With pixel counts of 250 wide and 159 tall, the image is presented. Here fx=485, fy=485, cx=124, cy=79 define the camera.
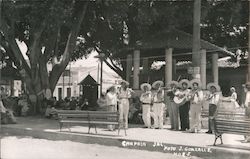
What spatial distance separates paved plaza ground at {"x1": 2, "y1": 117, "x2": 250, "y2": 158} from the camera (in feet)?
36.5

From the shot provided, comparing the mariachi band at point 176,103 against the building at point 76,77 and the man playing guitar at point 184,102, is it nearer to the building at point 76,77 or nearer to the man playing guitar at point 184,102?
the man playing guitar at point 184,102

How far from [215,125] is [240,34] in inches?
717

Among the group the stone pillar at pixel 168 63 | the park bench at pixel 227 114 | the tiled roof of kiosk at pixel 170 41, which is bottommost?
the park bench at pixel 227 114

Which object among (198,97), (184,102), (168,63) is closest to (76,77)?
A: (168,63)

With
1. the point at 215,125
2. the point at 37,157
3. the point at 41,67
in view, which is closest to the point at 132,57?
the point at 41,67

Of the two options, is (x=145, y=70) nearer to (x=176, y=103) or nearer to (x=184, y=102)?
(x=176, y=103)

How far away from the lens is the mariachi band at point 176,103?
14953 millimetres

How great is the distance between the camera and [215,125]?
11.7 metres

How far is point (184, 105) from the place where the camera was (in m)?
15.7

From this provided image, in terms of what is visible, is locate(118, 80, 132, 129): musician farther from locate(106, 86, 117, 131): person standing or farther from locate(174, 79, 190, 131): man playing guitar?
locate(174, 79, 190, 131): man playing guitar

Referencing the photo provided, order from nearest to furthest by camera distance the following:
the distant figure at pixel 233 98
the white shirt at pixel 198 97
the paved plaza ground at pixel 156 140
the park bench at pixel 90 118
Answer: the paved plaza ground at pixel 156 140
the park bench at pixel 90 118
the white shirt at pixel 198 97
the distant figure at pixel 233 98

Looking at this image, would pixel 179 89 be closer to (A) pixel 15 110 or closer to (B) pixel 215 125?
(B) pixel 215 125

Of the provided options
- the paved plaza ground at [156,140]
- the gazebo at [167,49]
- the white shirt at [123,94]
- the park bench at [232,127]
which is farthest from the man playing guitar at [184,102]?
the gazebo at [167,49]

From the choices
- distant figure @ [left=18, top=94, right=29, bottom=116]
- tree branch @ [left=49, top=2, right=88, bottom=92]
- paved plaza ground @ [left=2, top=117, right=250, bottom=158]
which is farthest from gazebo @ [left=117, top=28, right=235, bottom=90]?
paved plaza ground @ [left=2, top=117, right=250, bottom=158]
